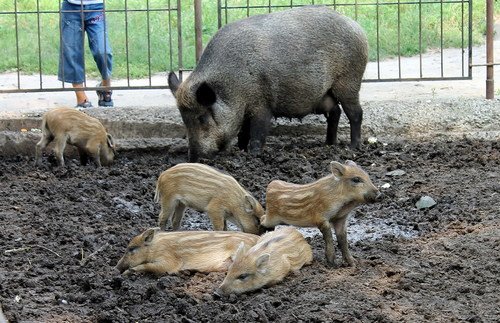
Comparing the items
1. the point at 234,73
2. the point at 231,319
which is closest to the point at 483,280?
the point at 231,319

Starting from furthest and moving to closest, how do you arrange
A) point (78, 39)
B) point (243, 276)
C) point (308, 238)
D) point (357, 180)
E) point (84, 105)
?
point (78, 39) → point (84, 105) → point (308, 238) → point (357, 180) → point (243, 276)

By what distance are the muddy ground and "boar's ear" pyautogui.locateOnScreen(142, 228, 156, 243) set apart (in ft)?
0.72

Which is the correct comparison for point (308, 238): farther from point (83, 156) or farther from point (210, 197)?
point (83, 156)

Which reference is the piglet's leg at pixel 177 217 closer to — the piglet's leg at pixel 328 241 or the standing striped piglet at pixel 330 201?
the standing striped piglet at pixel 330 201

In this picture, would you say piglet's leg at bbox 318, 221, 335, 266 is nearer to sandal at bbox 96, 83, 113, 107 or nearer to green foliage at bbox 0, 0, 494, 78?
sandal at bbox 96, 83, 113, 107

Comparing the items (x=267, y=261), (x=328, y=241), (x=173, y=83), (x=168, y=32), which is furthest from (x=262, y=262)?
(x=168, y=32)

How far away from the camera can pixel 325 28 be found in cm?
1141

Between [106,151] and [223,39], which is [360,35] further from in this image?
[106,151]

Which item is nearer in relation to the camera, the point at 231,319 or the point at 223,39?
the point at 231,319

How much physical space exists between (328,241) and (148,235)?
1.06 meters

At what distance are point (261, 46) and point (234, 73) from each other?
0.40 metres

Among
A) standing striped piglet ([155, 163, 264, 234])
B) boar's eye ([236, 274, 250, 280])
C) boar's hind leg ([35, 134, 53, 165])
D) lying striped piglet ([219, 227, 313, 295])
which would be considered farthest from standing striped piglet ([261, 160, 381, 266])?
boar's hind leg ([35, 134, 53, 165])

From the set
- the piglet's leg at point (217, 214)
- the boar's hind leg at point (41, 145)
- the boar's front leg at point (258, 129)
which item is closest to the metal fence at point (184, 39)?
the boar's front leg at point (258, 129)

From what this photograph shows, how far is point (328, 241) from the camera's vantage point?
705 centimetres
